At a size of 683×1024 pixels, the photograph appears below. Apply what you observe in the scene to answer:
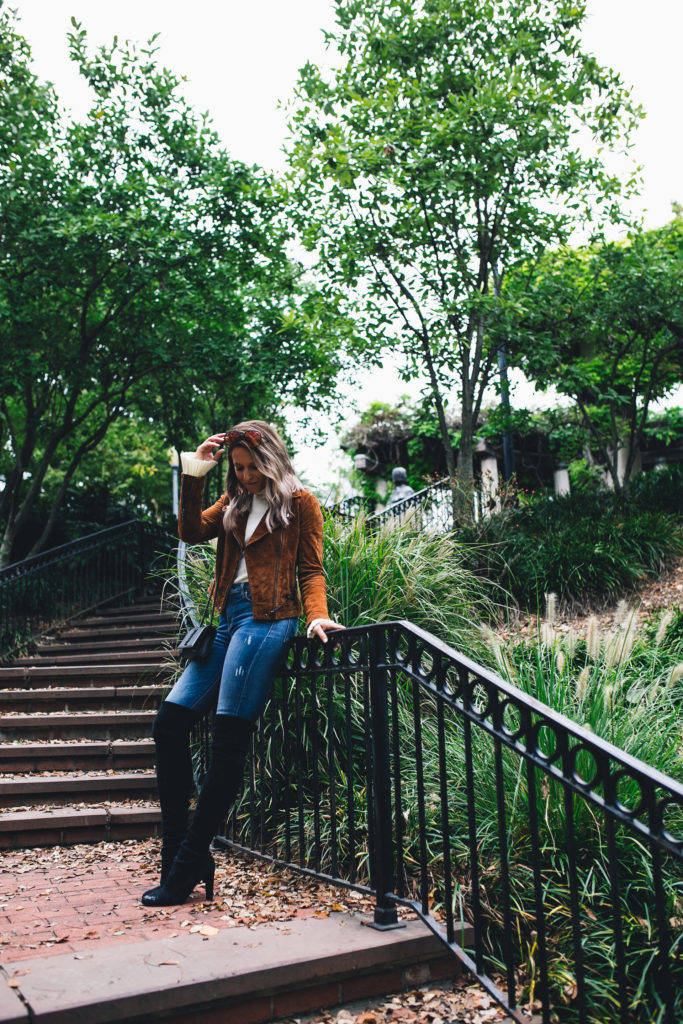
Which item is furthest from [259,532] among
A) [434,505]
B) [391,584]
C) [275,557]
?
[434,505]

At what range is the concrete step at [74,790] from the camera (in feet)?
15.7

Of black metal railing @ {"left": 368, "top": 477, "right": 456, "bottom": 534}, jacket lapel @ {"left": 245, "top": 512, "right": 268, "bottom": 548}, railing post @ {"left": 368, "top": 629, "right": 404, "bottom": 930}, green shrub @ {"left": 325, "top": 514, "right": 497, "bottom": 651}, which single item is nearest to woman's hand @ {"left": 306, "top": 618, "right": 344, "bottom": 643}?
railing post @ {"left": 368, "top": 629, "right": 404, "bottom": 930}

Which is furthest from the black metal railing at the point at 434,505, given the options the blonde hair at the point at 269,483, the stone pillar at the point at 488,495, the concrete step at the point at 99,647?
the blonde hair at the point at 269,483

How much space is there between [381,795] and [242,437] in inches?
57.6

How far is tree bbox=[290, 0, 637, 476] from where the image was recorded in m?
8.39

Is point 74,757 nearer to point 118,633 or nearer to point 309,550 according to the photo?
point 309,550

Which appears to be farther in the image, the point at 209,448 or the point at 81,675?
the point at 81,675

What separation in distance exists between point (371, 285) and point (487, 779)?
284 inches

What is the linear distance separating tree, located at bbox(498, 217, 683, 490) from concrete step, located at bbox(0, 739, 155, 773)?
6.24 m

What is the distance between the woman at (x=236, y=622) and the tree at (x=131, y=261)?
6004 millimetres

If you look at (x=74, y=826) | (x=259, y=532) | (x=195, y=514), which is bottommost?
(x=74, y=826)

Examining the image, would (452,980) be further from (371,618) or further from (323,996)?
(371,618)

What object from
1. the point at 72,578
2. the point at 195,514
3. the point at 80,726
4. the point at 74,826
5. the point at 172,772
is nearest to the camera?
the point at 172,772

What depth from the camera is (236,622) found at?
10.2ft
